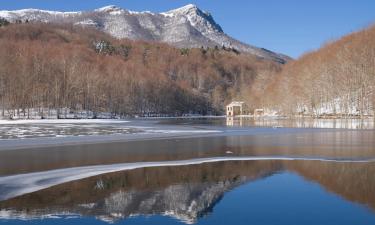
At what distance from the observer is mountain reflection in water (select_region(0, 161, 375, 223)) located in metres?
10.9

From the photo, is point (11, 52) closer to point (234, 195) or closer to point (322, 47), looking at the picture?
point (322, 47)

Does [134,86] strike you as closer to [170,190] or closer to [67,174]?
[67,174]

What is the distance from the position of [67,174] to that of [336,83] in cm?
10823

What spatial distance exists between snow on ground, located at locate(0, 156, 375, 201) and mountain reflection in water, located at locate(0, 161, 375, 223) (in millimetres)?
612

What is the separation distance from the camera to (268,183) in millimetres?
14656

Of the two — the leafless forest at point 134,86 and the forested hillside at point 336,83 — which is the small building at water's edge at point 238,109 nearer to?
the leafless forest at point 134,86

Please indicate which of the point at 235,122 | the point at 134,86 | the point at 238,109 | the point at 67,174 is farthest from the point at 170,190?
the point at 238,109

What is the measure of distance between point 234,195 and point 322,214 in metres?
2.83

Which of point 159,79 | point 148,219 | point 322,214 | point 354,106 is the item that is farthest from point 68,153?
point 159,79

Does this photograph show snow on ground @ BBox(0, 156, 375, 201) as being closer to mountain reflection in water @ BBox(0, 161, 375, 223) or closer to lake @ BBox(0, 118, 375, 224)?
lake @ BBox(0, 118, 375, 224)

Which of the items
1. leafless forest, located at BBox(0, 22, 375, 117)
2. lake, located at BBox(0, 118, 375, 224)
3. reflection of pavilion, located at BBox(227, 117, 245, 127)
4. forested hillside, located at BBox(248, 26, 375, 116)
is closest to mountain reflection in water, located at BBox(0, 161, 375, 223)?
lake, located at BBox(0, 118, 375, 224)

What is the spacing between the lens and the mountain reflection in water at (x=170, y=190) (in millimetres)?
10891

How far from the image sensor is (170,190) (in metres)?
13.3

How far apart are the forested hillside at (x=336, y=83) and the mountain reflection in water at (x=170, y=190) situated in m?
88.2
